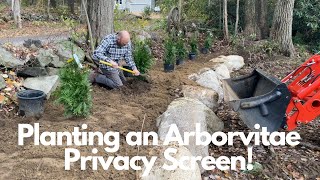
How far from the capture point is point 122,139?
404cm

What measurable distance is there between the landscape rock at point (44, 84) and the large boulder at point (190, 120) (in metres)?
1.82

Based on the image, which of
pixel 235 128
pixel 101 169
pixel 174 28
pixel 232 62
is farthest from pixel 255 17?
pixel 101 169

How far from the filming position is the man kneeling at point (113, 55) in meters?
5.69

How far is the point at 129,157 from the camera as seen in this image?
3.54 m

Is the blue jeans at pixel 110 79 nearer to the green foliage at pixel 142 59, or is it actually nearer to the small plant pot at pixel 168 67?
the green foliage at pixel 142 59

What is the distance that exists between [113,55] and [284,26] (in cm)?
684

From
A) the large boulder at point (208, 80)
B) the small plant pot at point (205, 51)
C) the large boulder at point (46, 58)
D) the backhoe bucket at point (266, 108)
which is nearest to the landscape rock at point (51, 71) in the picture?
the large boulder at point (46, 58)

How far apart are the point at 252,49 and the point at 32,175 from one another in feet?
29.6

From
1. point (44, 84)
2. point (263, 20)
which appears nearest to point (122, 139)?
point (44, 84)

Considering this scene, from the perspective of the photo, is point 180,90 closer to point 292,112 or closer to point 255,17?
point 292,112

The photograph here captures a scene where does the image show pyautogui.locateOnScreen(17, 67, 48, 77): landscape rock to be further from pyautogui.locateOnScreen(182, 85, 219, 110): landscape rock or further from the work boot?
pyautogui.locateOnScreen(182, 85, 219, 110): landscape rock

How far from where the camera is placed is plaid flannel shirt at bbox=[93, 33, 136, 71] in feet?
18.8

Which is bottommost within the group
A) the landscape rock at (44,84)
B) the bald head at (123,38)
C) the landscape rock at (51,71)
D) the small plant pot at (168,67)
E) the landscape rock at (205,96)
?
the landscape rock at (205,96)

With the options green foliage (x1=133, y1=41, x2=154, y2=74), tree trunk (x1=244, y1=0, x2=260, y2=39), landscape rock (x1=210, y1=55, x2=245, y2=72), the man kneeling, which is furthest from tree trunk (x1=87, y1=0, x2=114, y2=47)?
tree trunk (x1=244, y1=0, x2=260, y2=39)
